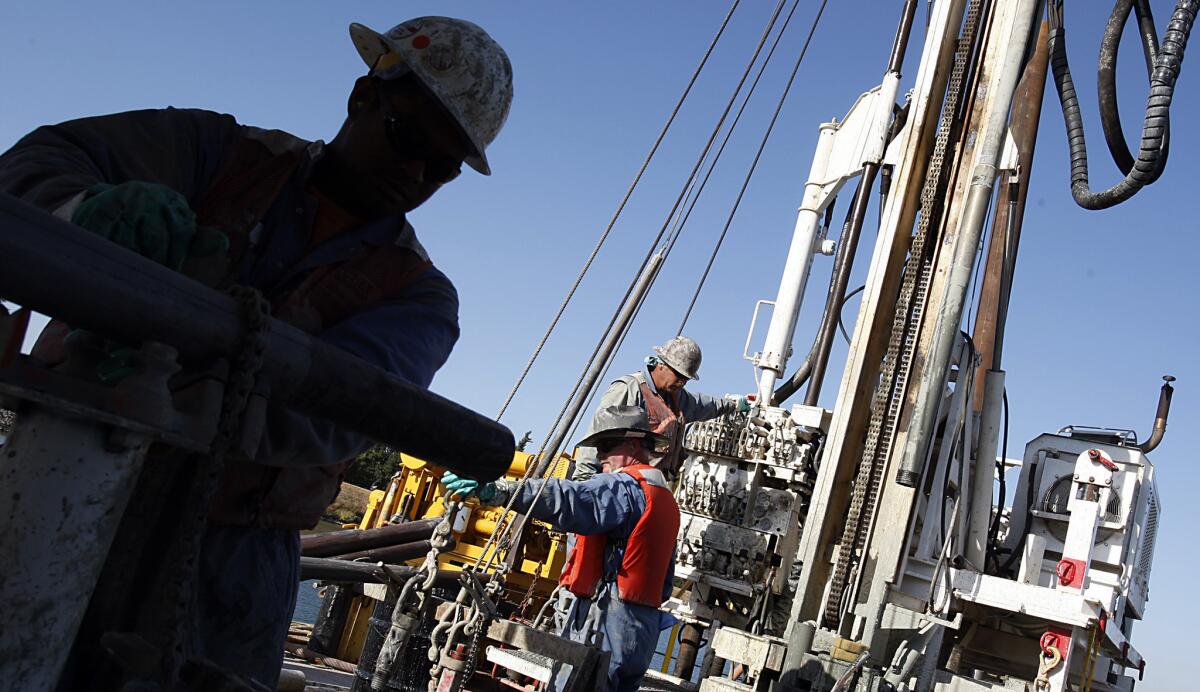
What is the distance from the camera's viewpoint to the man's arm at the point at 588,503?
5.14 m

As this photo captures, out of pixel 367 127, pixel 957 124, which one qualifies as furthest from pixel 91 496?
pixel 957 124

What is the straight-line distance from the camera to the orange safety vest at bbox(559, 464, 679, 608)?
221 inches

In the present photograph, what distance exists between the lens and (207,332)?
1145 mm

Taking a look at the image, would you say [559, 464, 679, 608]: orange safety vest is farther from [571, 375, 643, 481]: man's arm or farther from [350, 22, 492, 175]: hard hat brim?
[350, 22, 492, 175]: hard hat brim

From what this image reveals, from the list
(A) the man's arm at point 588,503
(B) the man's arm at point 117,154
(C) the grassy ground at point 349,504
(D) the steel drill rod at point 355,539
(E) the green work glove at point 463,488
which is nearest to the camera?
(B) the man's arm at point 117,154

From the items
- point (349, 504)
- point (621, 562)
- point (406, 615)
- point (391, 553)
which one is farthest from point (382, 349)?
point (349, 504)

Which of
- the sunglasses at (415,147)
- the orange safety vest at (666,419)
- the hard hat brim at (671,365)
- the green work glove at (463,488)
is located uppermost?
the hard hat brim at (671,365)

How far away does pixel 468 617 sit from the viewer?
461 cm

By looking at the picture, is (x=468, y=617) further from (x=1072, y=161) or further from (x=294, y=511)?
(x=1072, y=161)

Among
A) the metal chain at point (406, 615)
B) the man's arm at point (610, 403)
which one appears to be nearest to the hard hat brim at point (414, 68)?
the metal chain at point (406, 615)

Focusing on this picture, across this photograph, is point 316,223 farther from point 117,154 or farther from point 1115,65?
point 1115,65

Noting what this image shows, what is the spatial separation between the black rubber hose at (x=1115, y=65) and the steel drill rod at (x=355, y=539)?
534 cm

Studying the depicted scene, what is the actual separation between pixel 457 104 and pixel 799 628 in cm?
507

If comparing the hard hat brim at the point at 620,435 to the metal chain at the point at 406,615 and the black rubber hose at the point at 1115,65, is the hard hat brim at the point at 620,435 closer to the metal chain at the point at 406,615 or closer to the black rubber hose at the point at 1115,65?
the metal chain at the point at 406,615
